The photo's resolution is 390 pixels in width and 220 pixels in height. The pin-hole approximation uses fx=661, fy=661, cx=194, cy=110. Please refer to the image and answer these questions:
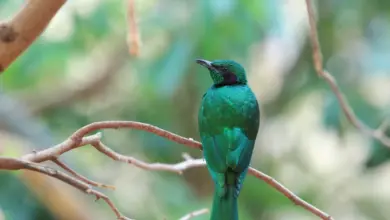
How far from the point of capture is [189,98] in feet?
8.88

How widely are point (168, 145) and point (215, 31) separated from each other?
78cm

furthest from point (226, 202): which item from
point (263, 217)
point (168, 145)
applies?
point (263, 217)

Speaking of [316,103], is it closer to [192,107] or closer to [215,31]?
[192,107]

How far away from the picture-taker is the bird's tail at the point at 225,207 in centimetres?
89

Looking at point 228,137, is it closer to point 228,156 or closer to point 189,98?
point 228,156

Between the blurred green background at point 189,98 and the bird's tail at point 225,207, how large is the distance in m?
1.06

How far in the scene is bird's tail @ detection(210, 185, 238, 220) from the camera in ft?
2.91

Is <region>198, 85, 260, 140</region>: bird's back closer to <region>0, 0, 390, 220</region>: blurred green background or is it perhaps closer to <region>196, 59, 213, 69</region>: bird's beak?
<region>196, 59, 213, 69</region>: bird's beak

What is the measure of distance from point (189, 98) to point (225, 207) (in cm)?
182

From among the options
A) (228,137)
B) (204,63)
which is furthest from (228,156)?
(204,63)

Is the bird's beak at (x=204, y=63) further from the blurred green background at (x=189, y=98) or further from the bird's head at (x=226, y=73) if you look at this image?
the blurred green background at (x=189, y=98)

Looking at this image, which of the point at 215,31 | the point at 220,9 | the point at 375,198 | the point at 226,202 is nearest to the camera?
the point at 226,202

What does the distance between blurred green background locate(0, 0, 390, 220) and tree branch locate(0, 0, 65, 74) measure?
46.6 inches

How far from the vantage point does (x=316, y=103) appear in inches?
108
